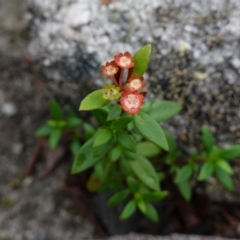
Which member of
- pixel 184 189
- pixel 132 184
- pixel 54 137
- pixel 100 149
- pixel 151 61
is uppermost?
pixel 151 61

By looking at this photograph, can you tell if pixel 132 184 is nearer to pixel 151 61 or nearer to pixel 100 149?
pixel 100 149

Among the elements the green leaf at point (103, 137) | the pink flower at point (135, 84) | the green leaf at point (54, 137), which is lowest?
the green leaf at point (54, 137)

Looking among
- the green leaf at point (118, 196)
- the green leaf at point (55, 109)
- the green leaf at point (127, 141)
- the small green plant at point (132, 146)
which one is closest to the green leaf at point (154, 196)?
the small green plant at point (132, 146)

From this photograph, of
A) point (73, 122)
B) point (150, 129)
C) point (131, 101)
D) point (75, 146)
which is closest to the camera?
point (131, 101)

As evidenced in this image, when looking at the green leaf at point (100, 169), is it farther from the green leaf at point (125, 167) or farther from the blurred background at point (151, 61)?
the blurred background at point (151, 61)

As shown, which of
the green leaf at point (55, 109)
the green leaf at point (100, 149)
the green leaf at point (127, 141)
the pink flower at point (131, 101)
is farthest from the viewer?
the green leaf at point (55, 109)

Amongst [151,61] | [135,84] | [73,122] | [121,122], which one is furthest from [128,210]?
[135,84]
